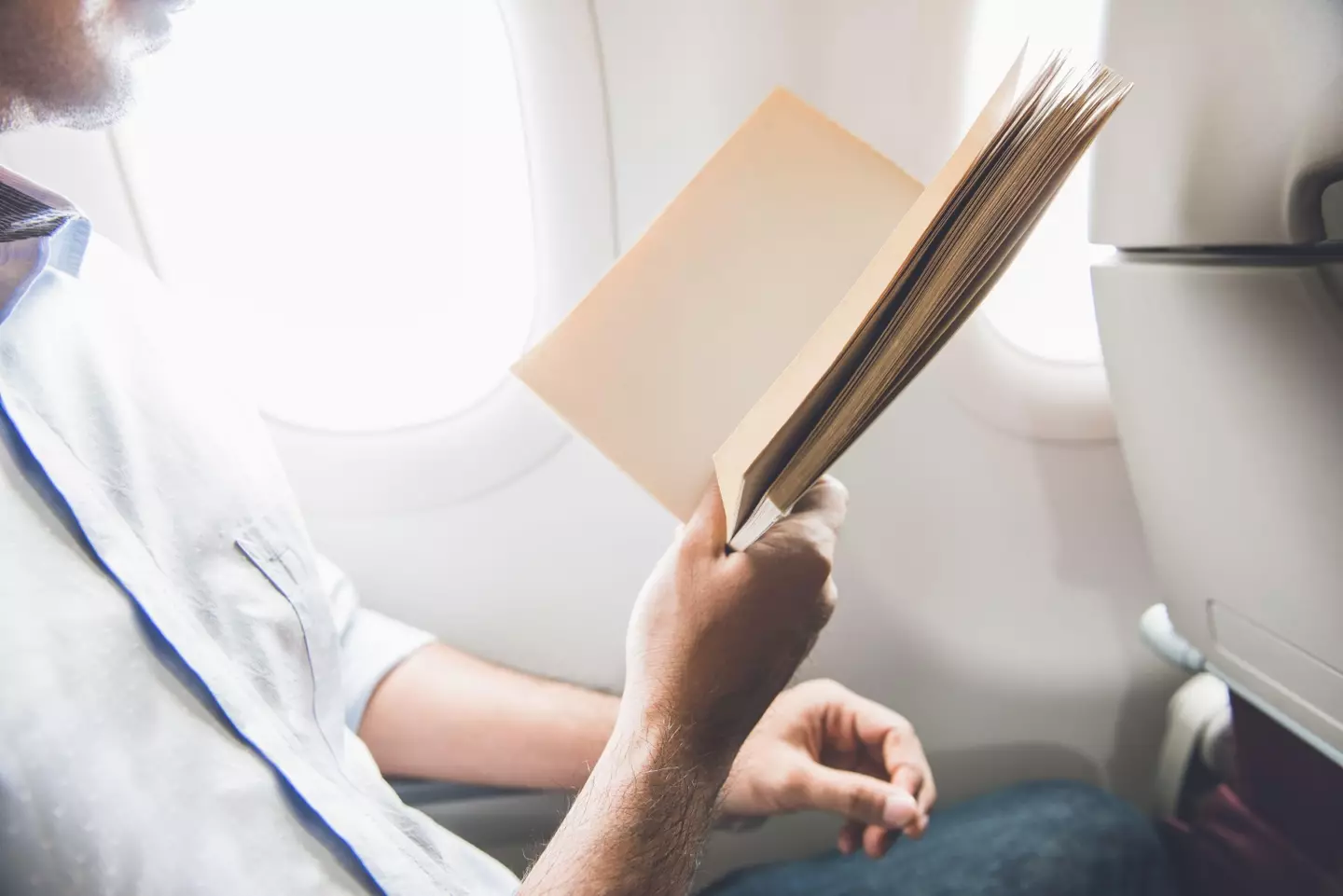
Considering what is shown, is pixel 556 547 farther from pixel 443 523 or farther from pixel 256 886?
pixel 256 886

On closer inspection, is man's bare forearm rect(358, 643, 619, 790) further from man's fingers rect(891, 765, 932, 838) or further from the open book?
the open book

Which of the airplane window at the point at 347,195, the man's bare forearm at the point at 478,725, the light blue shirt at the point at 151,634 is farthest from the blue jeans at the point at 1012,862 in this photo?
the airplane window at the point at 347,195

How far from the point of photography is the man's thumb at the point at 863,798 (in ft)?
2.27

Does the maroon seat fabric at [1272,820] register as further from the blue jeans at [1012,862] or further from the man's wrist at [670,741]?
the man's wrist at [670,741]

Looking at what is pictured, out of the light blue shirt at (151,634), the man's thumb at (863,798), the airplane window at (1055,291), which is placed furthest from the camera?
the airplane window at (1055,291)

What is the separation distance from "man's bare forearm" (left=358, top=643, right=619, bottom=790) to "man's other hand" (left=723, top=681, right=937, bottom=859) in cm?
17

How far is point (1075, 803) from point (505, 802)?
698mm

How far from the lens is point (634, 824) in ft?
1.69

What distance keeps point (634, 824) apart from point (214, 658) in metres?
0.30

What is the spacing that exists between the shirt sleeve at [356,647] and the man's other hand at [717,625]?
1.28ft

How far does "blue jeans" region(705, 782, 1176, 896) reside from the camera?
33.6 inches

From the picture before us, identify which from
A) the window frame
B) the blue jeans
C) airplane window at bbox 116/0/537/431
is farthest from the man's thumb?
airplane window at bbox 116/0/537/431

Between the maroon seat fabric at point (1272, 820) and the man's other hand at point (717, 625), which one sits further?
the maroon seat fabric at point (1272, 820)

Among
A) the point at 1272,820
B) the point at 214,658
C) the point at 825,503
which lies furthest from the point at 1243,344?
the point at 214,658
